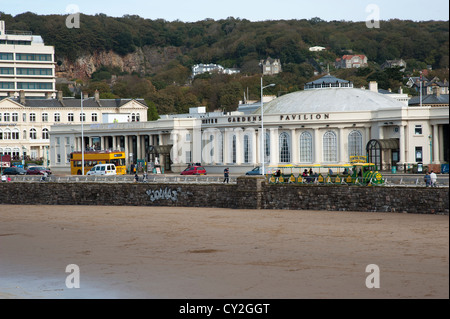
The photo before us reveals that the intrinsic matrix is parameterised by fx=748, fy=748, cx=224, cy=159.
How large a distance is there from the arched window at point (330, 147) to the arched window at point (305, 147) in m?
1.50

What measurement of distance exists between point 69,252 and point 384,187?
1913 cm

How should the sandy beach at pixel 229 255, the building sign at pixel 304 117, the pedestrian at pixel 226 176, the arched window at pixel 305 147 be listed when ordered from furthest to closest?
1. the arched window at pixel 305 147
2. the building sign at pixel 304 117
3. the pedestrian at pixel 226 176
4. the sandy beach at pixel 229 255

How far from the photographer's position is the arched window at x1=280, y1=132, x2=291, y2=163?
245 ft

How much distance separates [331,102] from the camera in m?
75.3

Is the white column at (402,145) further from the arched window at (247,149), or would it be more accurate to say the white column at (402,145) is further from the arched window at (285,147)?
the arched window at (247,149)

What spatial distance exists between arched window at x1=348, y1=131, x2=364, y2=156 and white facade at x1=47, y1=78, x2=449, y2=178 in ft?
0.32

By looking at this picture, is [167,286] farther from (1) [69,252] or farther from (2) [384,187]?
(2) [384,187]

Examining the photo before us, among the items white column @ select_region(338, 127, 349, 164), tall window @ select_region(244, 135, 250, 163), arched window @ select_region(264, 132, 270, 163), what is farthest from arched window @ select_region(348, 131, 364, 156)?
tall window @ select_region(244, 135, 250, 163)

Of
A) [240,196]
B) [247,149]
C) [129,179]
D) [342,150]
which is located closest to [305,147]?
[342,150]

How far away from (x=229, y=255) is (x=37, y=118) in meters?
88.6

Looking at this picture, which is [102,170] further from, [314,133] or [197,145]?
[314,133]

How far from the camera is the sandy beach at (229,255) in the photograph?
24109 mm

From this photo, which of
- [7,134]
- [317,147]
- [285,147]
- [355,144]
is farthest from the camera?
[7,134]

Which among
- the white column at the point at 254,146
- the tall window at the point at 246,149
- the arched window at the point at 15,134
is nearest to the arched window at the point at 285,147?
the white column at the point at 254,146
